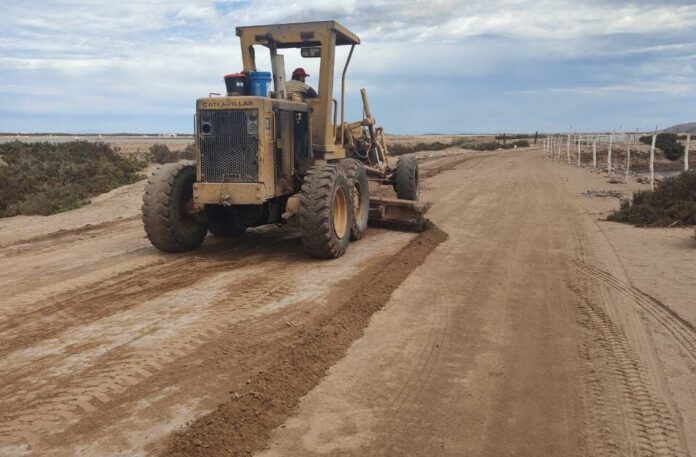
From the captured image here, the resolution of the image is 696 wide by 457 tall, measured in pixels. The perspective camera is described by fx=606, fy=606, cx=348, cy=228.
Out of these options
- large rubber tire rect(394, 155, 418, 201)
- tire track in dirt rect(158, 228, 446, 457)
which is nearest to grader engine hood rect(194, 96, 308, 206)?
tire track in dirt rect(158, 228, 446, 457)

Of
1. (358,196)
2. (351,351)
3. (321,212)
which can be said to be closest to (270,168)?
(321,212)

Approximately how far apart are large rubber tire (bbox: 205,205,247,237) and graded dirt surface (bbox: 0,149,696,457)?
472 millimetres

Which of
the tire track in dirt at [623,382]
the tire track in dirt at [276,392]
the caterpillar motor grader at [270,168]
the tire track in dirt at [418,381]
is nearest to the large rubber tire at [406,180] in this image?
the caterpillar motor grader at [270,168]

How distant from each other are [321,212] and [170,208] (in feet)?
7.12

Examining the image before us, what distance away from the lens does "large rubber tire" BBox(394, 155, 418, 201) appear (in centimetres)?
1277

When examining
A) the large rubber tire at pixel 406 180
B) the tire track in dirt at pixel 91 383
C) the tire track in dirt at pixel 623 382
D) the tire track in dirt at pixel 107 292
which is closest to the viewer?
the tire track in dirt at pixel 623 382

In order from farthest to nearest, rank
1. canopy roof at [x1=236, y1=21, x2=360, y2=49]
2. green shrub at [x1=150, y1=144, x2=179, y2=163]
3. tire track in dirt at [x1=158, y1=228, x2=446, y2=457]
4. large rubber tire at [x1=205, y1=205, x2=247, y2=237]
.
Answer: green shrub at [x1=150, y1=144, x2=179, y2=163], large rubber tire at [x1=205, y1=205, x2=247, y2=237], canopy roof at [x1=236, y1=21, x2=360, y2=49], tire track in dirt at [x1=158, y1=228, x2=446, y2=457]

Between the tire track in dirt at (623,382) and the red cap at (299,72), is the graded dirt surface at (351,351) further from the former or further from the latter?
the red cap at (299,72)

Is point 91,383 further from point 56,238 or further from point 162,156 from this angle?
point 162,156

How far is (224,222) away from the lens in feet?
32.7

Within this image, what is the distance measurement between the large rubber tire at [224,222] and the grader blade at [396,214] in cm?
245

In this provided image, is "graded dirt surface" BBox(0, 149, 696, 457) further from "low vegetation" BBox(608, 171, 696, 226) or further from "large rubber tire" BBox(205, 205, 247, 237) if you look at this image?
"low vegetation" BBox(608, 171, 696, 226)

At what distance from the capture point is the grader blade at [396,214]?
10933 mm

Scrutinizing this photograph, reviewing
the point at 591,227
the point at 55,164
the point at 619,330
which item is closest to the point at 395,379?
the point at 619,330
